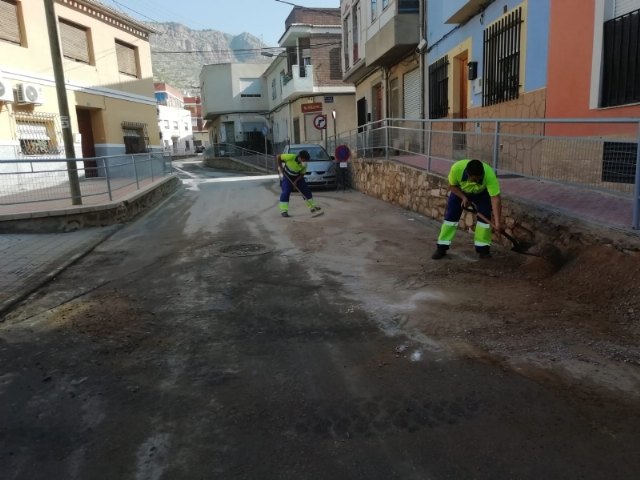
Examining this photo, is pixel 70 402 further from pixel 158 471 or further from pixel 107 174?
pixel 107 174

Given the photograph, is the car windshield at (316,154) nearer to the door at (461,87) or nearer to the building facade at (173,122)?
the door at (461,87)

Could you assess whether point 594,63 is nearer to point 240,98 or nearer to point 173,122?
point 240,98

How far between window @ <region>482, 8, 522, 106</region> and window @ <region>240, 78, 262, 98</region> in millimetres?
34154

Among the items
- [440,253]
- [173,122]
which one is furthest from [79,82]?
[173,122]

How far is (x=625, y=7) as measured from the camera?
6746 mm

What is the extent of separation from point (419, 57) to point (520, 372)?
13284mm

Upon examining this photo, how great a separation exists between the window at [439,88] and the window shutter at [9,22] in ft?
40.7

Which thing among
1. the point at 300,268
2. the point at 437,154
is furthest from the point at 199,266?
the point at 437,154

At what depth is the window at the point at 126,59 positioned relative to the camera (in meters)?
20.9

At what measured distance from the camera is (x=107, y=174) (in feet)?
35.1

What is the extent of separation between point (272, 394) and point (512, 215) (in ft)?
15.3

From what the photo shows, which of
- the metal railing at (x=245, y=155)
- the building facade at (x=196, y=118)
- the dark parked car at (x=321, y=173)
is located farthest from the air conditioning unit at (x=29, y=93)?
the building facade at (x=196, y=118)

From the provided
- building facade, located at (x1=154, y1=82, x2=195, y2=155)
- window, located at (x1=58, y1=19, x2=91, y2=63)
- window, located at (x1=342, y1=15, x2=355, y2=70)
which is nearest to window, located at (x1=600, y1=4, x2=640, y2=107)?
window, located at (x1=342, y1=15, x2=355, y2=70)

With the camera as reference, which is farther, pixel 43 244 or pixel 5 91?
pixel 5 91
